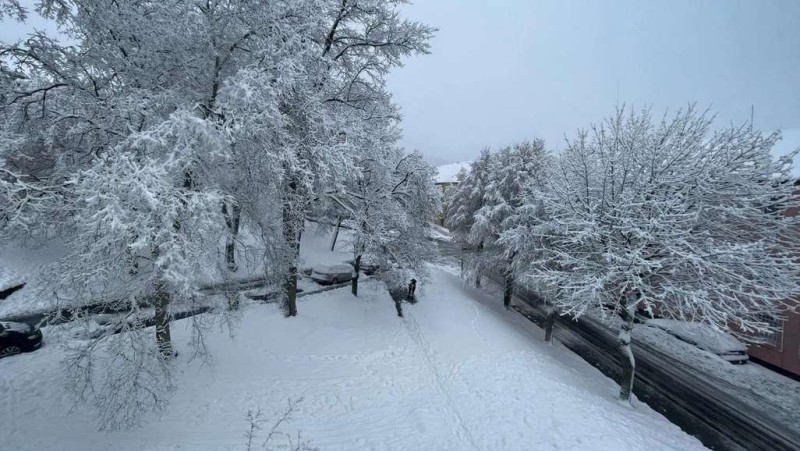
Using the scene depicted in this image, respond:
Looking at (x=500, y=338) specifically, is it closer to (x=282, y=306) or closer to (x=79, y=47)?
(x=282, y=306)

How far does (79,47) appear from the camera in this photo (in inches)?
287

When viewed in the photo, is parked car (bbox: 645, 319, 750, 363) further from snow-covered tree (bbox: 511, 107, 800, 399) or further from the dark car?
the dark car

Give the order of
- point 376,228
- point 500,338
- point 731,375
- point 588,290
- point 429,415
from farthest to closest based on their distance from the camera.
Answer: point 731,375 → point 500,338 → point 376,228 → point 588,290 → point 429,415

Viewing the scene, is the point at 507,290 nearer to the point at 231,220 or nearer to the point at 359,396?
the point at 359,396

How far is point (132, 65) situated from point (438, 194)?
47.4ft

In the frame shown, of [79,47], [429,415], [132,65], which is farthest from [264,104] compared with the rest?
[429,415]

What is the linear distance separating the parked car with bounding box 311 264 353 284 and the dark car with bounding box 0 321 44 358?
11897 millimetres

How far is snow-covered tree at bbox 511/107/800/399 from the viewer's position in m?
10.2

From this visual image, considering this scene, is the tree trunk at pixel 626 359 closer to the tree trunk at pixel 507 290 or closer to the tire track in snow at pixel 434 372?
the tire track in snow at pixel 434 372

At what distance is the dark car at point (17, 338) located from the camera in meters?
11.0

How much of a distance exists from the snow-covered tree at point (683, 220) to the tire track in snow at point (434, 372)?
4.79m

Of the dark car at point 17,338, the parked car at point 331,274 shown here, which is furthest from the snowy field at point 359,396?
the parked car at point 331,274

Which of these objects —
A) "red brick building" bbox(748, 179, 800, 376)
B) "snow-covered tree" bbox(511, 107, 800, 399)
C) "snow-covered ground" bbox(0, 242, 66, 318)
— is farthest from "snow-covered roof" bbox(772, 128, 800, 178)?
"snow-covered ground" bbox(0, 242, 66, 318)

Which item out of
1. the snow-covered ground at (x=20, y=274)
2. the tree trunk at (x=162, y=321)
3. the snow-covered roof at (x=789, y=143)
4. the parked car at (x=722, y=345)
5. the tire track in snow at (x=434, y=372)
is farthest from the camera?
the snow-covered roof at (x=789, y=143)
